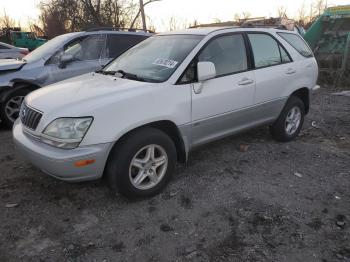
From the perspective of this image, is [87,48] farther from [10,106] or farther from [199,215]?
[199,215]

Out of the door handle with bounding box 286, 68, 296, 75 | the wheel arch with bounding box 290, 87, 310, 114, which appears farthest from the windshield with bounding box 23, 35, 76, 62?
the wheel arch with bounding box 290, 87, 310, 114

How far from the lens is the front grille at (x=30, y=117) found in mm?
3531

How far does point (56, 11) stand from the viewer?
2573 centimetres

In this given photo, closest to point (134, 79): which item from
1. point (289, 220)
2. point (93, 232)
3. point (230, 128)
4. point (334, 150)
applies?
point (230, 128)

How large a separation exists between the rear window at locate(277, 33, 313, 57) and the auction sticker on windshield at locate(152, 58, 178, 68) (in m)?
2.07

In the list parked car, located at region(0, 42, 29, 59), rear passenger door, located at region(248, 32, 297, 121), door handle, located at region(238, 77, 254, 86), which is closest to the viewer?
door handle, located at region(238, 77, 254, 86)

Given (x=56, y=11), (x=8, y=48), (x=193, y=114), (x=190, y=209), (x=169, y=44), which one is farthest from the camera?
(x=56, y=11)

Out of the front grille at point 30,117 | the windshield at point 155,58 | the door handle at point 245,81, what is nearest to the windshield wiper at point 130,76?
the windshield at point 155,58

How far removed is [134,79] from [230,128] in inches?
53.6

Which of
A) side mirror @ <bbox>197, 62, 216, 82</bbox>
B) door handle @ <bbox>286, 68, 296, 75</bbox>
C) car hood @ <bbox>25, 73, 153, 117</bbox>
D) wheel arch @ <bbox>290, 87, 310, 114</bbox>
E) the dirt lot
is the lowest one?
the dirt lot

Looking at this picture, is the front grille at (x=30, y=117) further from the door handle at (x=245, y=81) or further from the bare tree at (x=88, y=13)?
the bare tree at (x=88, y=13)

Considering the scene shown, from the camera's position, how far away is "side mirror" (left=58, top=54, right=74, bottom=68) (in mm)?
6400

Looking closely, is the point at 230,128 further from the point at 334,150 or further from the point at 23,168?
the point at 23,168

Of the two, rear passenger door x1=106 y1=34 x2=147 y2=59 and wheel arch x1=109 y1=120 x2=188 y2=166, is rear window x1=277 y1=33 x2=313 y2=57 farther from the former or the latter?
rear passenger door x1=106 y1=34 x2=147 y2=59
